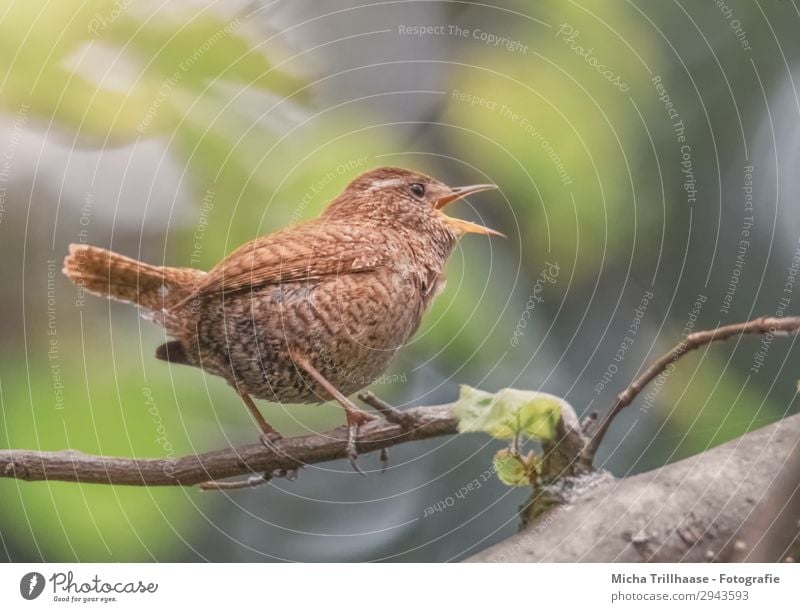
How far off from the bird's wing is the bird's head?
2 cm

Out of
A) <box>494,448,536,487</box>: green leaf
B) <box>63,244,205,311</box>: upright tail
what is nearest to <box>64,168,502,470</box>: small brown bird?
<box>63,244,205,311</box>: upright tail

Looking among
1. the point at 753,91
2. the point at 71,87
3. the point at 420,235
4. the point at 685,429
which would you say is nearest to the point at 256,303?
the point at 420,235

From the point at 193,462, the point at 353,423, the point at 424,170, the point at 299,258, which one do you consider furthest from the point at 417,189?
the point at 193,462

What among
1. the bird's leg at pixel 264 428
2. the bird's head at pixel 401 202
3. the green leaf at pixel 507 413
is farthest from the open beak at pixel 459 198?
the bird's leg at pixel 264 428

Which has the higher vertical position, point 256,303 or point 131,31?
point 131,31

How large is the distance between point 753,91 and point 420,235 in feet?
1.31

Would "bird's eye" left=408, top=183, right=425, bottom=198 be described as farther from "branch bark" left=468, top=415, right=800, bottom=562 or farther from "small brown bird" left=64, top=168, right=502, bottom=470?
"branch bark" left=468, top=415, right=800, bottom=562

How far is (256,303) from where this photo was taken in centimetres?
78

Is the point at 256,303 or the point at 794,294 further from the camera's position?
the point at 794,294

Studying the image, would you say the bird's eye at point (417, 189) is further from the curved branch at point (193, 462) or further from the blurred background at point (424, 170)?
the curved branch at point (193, 462)

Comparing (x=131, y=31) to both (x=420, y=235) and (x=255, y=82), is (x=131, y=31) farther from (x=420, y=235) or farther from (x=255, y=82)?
(x=420, y=235)

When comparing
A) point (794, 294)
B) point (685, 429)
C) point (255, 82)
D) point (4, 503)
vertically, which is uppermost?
point (255, 82)

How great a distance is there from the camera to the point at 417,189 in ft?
2.73

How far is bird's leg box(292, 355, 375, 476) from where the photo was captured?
787mm
